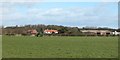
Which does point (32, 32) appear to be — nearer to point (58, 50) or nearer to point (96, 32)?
point (96, 32)

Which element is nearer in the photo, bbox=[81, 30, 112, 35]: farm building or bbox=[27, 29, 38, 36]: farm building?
bbox=[27, 29, 38, 36]: farm building

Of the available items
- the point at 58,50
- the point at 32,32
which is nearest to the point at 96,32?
the point at 32,32

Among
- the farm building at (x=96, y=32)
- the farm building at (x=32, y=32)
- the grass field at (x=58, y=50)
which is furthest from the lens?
the farm building at (x=96, y=32)

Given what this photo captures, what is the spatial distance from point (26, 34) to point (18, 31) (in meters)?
10.6

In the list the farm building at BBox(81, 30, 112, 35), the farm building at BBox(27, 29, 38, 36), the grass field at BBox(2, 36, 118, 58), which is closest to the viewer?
the grass field at BBox(2, 36, 118, 58)

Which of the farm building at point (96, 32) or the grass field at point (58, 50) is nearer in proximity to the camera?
the grass field at point (58, 50)

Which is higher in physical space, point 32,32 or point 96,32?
point 32,32

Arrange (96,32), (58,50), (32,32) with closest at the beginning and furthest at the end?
(58,50) → (32,32) → (96,32)

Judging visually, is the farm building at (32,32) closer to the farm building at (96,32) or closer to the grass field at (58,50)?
the farm building at (96,32)

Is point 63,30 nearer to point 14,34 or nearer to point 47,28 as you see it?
point 47,28

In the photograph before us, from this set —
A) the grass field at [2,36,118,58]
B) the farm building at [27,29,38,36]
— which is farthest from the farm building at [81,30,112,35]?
the grass field at [2,36,118,58]

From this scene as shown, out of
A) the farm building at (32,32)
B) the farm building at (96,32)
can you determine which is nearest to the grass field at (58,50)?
the farm building at (32,32)

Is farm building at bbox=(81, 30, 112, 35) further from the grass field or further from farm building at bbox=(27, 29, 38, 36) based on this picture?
the grass field

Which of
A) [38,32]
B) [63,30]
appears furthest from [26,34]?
[63,30]
